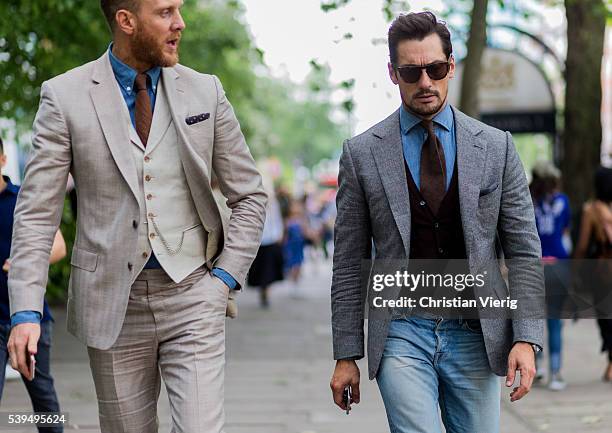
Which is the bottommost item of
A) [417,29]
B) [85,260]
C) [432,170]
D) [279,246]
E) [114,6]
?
[279,246]

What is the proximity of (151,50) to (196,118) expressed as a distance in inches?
Answer: 10.8

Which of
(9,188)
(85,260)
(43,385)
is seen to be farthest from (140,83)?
(43,385)

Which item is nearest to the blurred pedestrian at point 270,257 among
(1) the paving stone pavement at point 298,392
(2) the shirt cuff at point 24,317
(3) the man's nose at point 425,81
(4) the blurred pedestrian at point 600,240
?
(1) the paving stone pavement at point 298,392

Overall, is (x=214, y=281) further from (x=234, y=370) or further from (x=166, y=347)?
(x=234, y=370)

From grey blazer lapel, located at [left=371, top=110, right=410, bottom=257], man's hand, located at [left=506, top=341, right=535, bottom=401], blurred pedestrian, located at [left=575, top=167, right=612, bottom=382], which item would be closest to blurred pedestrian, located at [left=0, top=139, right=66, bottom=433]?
grey blazer lapel, located at [left=371, top=110, right=410, bottom=257]

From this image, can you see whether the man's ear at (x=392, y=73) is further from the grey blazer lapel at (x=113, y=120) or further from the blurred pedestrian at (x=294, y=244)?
the blurred pedestrian at (x=294, y=244)

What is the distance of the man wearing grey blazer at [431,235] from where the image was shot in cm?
326

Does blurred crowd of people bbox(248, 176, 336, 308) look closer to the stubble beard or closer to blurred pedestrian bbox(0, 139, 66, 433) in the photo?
blurred pedestrian bbox(0, 139, 66, 433)

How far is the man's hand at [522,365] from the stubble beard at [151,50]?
4.88ft

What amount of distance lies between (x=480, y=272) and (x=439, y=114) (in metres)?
0.55

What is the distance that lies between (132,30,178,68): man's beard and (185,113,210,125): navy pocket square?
194mm

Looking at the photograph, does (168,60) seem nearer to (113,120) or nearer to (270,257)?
(113,120)

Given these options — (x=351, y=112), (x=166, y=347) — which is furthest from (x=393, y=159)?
(x=351, y=112)

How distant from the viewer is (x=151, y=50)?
3.46 metres
